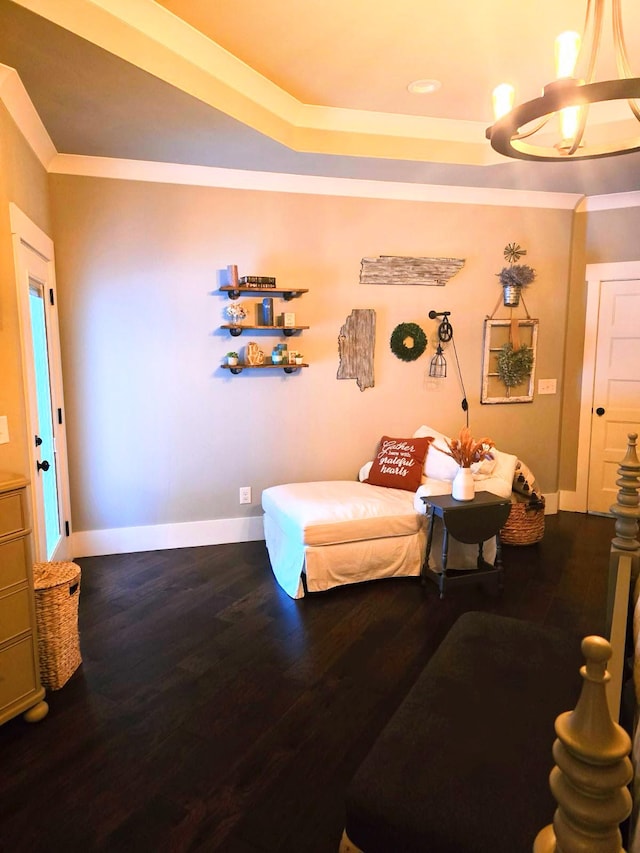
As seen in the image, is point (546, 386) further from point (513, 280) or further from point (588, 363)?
point (513, 280)

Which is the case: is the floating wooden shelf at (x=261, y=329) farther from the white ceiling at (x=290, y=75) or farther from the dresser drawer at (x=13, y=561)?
the dresser drawer at (x=13, y=561)

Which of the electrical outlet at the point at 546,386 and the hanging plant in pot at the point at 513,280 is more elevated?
the hanging plant in pot at the point at 513,280

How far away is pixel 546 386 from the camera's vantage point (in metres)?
4.67

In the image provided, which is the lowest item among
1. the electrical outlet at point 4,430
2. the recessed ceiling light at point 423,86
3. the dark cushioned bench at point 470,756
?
the dark cushioned bench at point 470,756

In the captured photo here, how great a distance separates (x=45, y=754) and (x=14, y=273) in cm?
199

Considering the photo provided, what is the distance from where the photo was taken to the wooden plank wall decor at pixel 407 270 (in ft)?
13.5

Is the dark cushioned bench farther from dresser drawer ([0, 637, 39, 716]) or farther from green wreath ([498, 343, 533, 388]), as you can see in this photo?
green wreath ([498, 343, 533, 388])

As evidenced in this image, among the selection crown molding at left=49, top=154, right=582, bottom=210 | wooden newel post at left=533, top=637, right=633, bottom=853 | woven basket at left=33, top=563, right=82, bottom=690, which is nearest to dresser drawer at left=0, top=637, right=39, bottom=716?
woven basket at left=33, top=563, right=82, bottom=690

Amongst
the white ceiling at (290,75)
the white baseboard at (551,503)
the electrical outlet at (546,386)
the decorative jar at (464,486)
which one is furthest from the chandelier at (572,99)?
the white baseboard at (551,503)

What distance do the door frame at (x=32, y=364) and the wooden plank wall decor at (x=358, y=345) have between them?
77.0 inches

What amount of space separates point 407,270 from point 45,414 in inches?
108

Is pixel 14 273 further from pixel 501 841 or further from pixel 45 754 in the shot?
pixel 501 841

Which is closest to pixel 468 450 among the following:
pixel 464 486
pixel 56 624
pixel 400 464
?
pixel 464 486

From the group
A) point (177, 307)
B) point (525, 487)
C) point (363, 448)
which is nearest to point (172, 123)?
point (177, 307)
